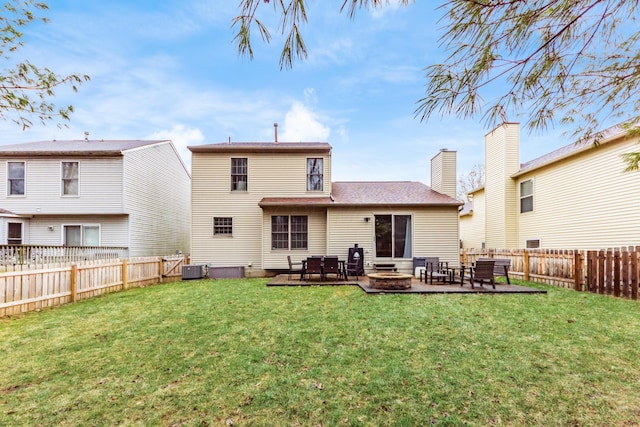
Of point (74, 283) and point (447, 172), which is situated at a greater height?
point (447, 172)

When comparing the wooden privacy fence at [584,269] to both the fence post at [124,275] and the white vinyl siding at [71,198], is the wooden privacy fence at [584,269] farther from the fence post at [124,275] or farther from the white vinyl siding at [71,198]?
the white vinyl siding at [71,198]

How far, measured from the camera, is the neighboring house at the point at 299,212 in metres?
12.5

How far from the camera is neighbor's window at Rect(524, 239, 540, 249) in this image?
1372 cm

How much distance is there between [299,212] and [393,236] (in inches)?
169

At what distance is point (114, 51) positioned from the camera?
9.66 meters

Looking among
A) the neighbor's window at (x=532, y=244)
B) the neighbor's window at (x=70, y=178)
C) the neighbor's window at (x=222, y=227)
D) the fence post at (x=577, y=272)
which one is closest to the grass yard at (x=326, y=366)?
the fence post at (x=577, y=272)

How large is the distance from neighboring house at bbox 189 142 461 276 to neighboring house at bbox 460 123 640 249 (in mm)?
4127

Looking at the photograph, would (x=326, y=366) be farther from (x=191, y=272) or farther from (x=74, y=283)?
(x=191, y=272)

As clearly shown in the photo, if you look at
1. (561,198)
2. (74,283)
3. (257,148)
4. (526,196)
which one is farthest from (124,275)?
(526,196)

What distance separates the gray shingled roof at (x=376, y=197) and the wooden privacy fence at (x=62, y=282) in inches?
218

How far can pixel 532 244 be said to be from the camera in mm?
14102

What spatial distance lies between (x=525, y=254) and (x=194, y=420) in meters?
12.5

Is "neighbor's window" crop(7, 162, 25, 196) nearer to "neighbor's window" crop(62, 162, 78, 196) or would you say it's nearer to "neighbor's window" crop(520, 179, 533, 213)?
"neighbor's window" crop(62, 162, 78, 196)

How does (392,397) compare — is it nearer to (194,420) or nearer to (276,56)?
(194,420)
